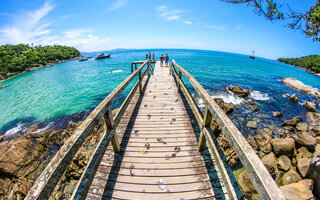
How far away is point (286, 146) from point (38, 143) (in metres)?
13.7

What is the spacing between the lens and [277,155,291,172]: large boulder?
222 inches

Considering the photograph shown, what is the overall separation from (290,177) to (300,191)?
1.06 meters

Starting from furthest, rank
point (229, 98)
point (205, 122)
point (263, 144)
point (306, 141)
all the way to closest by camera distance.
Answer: point (229, 98)
point (263, 144)
point (306, 141)
point (205, 122)

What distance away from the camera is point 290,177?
5.02 metres

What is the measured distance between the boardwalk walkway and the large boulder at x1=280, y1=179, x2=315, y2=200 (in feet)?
13.6

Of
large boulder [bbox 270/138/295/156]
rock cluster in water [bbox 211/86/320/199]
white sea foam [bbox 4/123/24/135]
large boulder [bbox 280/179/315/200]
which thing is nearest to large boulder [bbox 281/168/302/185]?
rock cluster in water [bbox 211/86/320/199]

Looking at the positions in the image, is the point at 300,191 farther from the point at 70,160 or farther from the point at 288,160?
the point at 70,160

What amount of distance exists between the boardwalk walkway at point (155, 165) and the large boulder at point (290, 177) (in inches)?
203

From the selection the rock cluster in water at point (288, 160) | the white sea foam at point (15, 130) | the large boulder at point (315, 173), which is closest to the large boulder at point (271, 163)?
the rock cluster in water at point (288, 160)

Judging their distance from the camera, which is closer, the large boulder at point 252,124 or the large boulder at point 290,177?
the large boulder at point 290,177

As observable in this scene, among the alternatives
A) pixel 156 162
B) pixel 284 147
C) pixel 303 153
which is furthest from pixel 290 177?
pixel 156 162

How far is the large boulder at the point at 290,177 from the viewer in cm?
495

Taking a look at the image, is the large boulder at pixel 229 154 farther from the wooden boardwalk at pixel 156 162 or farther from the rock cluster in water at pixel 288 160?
the wooden boardwalk at pixel 156 162

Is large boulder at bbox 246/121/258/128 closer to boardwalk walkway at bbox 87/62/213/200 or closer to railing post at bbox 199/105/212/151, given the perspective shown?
boardwalk walkway at bbox 87/62/213/200
